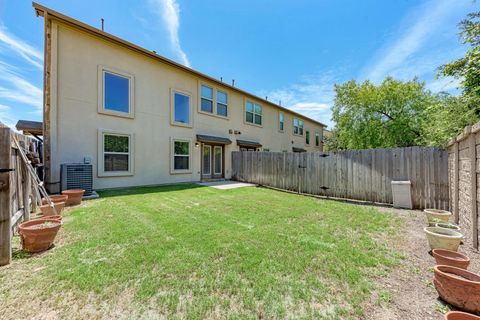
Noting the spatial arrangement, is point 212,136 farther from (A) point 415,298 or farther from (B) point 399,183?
(A) point 415,298

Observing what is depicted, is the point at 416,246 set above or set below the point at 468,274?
below

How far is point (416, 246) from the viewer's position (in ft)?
12.8

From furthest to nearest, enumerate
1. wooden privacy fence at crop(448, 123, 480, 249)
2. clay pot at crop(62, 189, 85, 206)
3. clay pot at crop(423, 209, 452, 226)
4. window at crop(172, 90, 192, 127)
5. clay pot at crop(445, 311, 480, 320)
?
1. window at crop(172, 90, 192, 127)
2. clay pot at crop(62, 189, 85, 206)
3. clay pot at crop(423, 209, 452, 226)
4. wooden privacy fence at crop(448, 123, 480, 249)
5. clay pot at crop(445, 311, 480, 320)

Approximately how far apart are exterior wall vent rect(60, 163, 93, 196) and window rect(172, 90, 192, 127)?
493cm

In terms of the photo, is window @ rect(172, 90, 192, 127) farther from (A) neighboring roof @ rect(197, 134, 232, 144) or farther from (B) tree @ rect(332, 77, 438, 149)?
(B) tree @ rect(332, 77, 438, 149)

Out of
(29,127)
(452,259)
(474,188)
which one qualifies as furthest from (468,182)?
(29,127)

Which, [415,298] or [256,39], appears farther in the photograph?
[256,39]

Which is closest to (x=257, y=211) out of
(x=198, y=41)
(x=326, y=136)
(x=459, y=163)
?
(x=459, y=163)

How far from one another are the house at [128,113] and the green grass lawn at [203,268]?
4.58 m

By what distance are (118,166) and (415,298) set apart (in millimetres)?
10725

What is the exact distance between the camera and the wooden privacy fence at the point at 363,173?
656 cm

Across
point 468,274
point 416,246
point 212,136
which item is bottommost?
point 416,246

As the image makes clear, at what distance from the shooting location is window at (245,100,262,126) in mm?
16234

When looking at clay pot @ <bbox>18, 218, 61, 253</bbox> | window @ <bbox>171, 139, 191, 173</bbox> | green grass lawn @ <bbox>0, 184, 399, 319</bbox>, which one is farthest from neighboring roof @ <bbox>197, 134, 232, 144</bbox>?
clay pot @ <bbox>18, 218, 61, 253</bbox>
